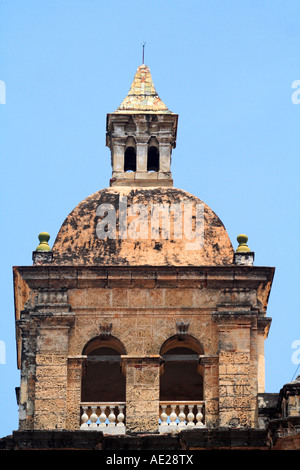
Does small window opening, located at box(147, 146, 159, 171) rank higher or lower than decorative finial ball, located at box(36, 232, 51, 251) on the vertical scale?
higher

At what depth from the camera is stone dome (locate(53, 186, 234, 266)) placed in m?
50.8

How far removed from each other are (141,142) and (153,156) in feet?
2.72

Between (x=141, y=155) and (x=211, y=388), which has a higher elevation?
(x=141, y=155)

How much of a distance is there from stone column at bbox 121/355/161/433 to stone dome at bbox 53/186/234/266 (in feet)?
8.82

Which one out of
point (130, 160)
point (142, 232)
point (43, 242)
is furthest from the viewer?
point (130, 160)

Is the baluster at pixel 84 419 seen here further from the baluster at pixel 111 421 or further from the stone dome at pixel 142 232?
the stone dome at pixel 142 232

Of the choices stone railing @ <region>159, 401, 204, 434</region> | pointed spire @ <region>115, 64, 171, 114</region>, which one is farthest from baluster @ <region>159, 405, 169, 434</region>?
pointed spire @ <region>115, 64, 171, 114</region>

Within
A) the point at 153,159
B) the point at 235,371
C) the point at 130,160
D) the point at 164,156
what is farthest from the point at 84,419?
the point at 153,159

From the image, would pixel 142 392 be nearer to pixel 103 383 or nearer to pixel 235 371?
pixel 235 371

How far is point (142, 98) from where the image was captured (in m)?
55.3

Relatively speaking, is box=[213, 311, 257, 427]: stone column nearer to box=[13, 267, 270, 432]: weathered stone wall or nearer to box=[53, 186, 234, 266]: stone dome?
box=[13, 267, 270, 432]: weathered stone wall

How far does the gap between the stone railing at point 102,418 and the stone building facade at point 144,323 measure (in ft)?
0.11

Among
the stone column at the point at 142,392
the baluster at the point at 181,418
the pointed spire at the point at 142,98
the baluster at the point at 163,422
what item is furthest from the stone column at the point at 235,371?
the pointed spire at the point at 142,98

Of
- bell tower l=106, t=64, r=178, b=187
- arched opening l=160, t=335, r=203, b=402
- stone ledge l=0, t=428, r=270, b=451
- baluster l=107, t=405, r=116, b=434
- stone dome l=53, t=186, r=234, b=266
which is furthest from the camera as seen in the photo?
bell tower l=106, t=64, r=178, b=187
